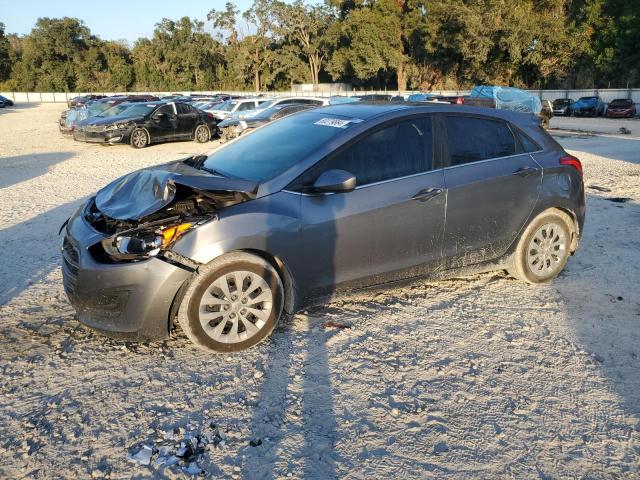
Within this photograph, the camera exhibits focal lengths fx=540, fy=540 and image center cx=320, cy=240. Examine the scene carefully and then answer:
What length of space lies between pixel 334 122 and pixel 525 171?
1844 mm

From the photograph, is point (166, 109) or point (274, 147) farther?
point (166, 109)

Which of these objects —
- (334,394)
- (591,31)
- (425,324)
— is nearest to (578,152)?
(425,324)

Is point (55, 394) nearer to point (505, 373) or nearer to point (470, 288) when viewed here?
point (505, 373)

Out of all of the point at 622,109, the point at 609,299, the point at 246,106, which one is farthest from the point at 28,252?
the point at 622,109

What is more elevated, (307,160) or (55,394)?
(307,160)

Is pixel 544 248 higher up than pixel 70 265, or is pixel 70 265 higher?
pixel 70 265

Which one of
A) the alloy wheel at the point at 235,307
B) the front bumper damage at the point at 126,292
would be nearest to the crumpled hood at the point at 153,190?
the front bumper damage at the point at 126,292

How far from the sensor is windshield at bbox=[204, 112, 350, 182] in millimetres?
4191

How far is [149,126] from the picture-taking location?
58.0 ft

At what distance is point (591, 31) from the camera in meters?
52.7

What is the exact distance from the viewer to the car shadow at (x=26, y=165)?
36.9 ft

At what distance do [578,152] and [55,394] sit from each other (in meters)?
15.8

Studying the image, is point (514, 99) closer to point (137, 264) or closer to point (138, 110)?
point (138, 110)

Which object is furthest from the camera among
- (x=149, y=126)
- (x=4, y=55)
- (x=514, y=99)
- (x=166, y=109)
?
(x=4, y=55)
